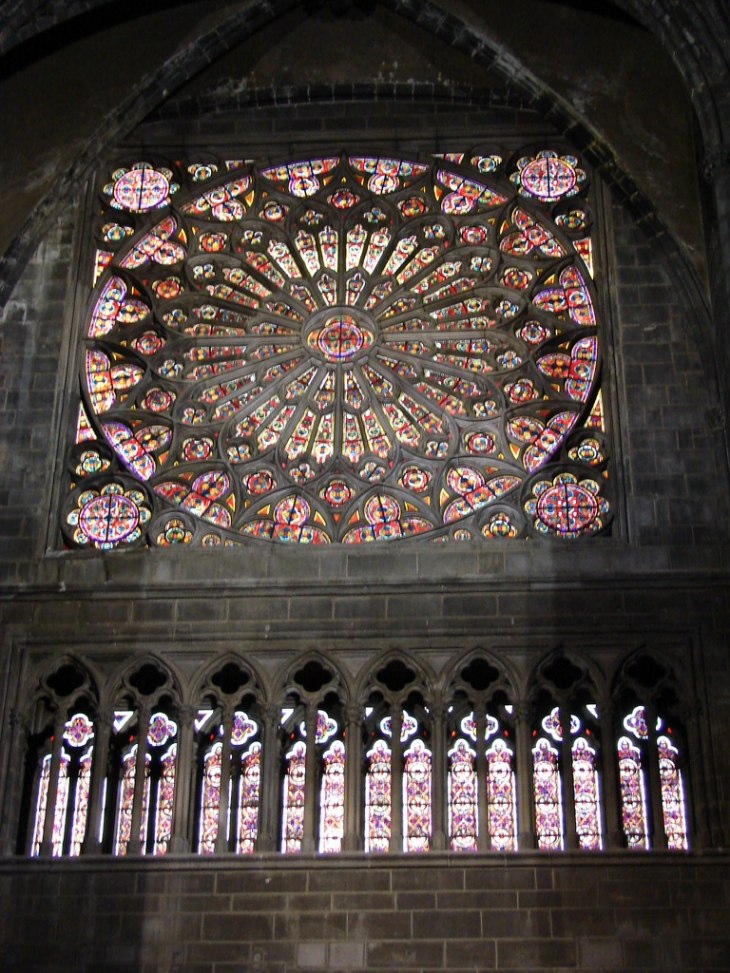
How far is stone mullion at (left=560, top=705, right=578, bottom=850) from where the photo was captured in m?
13.2

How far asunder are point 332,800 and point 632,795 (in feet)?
7.84

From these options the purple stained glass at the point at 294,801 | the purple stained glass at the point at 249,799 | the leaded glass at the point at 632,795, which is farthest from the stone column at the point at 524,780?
the purple stained glass at the point at 249,799

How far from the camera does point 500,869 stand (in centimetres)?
1297

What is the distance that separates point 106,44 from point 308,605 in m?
6.24

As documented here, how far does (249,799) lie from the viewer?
44.8 feet

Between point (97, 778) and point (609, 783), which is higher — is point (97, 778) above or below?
above

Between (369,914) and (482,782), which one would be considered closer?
(369,914)

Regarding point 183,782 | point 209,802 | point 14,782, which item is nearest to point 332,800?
point 209,802

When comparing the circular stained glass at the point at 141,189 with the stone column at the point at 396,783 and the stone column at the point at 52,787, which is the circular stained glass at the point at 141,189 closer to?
the stone column at the point at 52,787

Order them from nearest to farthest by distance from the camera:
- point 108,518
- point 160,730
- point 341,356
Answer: point 160,730
point 108,518
point 341,356

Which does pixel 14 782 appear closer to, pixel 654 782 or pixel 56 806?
pixel 56 806

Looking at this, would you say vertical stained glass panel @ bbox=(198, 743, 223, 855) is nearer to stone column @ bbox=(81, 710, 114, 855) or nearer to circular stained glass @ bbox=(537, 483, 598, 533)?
stone column @ bbox=(81, 710, 114, 855)

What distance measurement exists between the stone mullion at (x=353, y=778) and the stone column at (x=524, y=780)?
4.11 ft

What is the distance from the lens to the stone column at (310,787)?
521 inches
